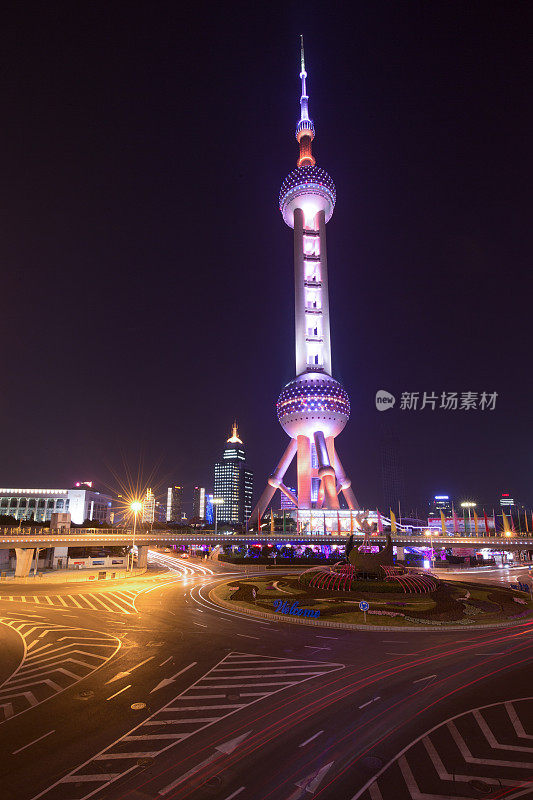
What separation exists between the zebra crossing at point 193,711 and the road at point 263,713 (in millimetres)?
59

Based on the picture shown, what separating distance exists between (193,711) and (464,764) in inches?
350

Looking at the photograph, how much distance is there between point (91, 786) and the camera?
1147 cm

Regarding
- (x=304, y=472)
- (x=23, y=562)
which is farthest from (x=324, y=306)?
(x=23, y=562)

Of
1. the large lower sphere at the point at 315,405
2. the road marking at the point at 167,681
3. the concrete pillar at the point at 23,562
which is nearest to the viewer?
the road marking at the point at 167,681

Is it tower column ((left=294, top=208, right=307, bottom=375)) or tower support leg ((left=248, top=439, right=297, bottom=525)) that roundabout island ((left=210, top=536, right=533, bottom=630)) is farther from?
tower column ((left=294, top=208, right=307, bottom=375))

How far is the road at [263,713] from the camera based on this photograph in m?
11.7

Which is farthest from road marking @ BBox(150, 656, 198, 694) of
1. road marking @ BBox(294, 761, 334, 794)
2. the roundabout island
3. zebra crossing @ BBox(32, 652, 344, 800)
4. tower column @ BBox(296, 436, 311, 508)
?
tower column @ BBox(296, 436, 311, 508)

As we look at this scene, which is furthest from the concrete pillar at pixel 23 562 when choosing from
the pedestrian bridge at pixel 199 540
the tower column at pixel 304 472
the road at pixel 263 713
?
the tower column at pixel 304 472

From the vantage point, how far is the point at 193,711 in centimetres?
1594

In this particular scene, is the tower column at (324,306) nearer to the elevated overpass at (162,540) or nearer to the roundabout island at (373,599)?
the elevated overpass at (162,540)

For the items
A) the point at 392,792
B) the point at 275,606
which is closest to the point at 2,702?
the point at 392,792

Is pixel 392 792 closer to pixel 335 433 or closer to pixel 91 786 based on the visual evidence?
pixel 91 786

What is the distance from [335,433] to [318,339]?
2625cm

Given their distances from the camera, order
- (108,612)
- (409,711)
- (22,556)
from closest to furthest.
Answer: (409,711), (108,612), (22,556)
